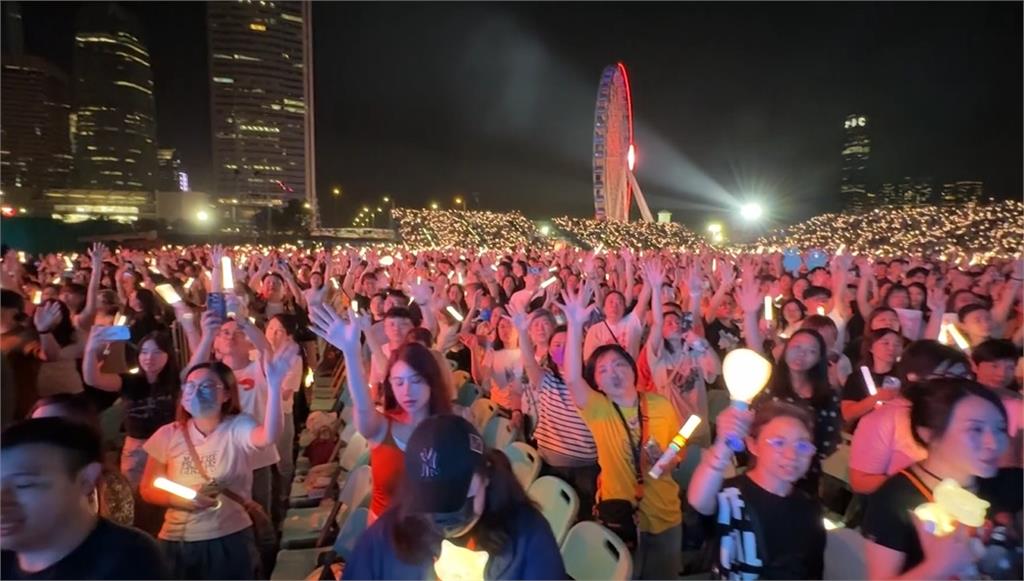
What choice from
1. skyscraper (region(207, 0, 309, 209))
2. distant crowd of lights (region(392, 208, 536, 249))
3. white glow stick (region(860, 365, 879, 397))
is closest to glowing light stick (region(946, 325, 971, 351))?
white glow stick (region(860, 365, 879, 397))

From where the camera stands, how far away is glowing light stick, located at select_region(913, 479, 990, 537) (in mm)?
2178

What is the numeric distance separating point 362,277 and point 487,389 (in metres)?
5.06

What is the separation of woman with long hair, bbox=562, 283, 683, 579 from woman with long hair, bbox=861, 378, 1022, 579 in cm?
131

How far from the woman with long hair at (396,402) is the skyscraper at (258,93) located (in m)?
106

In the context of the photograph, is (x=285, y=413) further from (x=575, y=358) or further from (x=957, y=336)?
(x=957, y=336)

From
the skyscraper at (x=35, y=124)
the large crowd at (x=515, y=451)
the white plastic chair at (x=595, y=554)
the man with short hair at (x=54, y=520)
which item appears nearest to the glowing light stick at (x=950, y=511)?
the large crowd at (x=515, y=451)

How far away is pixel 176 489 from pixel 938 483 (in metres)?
3.13

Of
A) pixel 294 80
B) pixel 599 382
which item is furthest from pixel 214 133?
pixel 599 382

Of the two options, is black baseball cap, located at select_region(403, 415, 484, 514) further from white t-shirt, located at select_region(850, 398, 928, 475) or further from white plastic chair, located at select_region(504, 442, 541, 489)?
white t-shirt, located at select_region(850, 398, 928, 475)

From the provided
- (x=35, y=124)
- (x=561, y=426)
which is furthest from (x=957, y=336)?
(x=35, y=124)

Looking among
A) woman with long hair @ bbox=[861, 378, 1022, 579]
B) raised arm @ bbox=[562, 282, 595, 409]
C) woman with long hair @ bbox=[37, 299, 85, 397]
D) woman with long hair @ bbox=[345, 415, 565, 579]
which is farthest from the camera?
woman with long hair @ bbox=[37, 299, 85, 397]

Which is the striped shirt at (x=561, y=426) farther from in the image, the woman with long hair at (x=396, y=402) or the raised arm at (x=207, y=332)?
the raised arm at (x=207, y=332)

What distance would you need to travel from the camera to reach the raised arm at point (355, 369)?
10.2 feet

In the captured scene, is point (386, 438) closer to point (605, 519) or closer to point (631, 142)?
point (605, 519)
